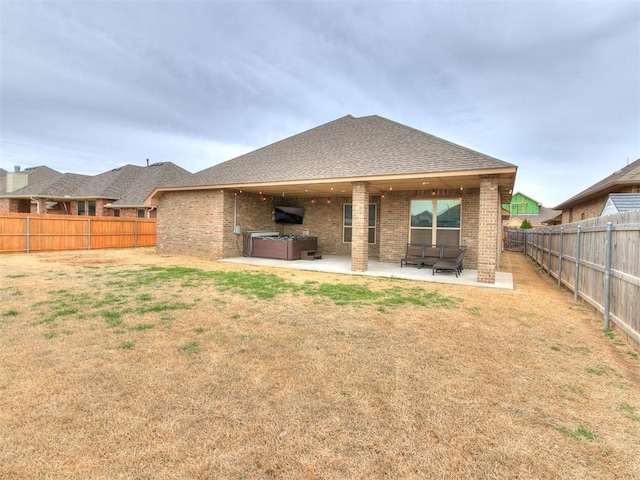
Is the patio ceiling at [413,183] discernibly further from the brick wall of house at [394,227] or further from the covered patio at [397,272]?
the covered patio at [397,272]

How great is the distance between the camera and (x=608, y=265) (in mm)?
5117

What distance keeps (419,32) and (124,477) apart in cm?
1471

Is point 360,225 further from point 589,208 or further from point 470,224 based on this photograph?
point 589,208

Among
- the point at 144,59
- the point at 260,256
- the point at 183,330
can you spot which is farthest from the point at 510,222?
the point at 183,330

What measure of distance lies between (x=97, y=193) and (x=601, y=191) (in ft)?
104

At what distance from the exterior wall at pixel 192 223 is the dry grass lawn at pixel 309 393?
759 centimetres

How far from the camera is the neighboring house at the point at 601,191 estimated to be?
40.4 feet

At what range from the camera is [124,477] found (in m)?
1.82

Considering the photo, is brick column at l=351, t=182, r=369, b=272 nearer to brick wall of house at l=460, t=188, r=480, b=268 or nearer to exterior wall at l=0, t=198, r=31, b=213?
brick wall of house at l=460, t=188, r=480, b=268

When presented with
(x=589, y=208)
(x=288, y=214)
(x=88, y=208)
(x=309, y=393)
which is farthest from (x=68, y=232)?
(x=589, y=208)

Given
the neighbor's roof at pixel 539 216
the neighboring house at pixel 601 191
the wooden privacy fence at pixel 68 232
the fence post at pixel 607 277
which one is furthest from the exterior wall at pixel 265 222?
the neighbor's roof at pixel 539 216

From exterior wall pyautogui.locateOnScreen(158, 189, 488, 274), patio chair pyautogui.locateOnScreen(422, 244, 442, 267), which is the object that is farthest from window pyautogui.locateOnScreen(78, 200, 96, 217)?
patio chair pyautogui.locateOnScreen(422, 244, 442, 267)

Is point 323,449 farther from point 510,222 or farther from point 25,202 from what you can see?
point 510,222

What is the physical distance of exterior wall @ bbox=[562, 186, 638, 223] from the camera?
13031 millimetres
